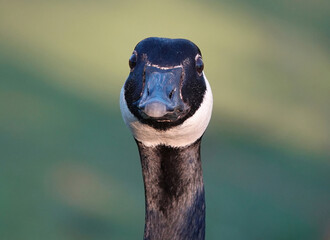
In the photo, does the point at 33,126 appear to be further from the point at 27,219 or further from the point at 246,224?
the point at 246,224

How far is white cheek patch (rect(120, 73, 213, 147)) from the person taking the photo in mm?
1469

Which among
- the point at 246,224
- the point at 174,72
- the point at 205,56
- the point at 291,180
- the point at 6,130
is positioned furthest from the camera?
the point at 205,56

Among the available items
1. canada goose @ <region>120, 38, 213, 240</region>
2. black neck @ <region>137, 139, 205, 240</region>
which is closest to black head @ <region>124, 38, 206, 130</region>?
canada goose @ <region>120, 38, 213, 240</region>

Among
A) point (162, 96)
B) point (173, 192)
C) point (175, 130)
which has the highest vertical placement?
point (162, 96)

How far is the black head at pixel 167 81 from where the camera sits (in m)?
1.35

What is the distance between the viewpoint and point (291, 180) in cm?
346

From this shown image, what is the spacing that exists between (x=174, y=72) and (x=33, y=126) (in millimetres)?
2605

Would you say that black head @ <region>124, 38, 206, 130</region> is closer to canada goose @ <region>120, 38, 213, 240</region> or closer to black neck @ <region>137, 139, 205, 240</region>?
canada goose @ <region>120, 38, 213, 240</region>

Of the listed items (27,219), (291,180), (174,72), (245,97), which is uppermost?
(174,72)

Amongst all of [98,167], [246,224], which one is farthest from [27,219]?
[246,224]

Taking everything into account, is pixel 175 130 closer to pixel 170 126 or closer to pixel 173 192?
pixel 170 126

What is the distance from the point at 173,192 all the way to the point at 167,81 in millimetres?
360

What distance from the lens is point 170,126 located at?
1449mm

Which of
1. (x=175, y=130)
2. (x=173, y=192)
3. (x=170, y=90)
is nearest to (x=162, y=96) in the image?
(x=170, y=90)
